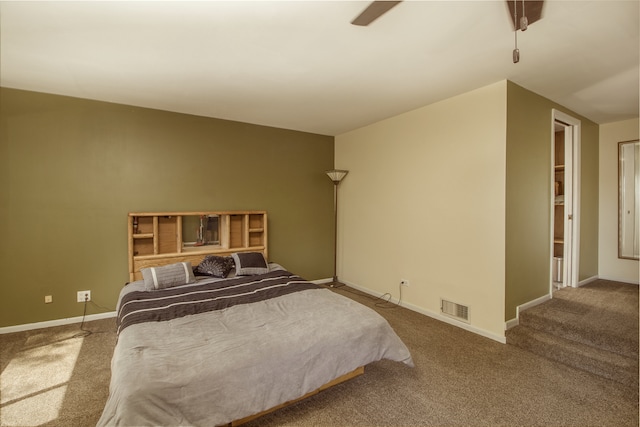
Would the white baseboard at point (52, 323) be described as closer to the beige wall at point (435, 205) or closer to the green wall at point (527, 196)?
the beige wall at point (435, 205)

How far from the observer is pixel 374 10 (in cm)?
153

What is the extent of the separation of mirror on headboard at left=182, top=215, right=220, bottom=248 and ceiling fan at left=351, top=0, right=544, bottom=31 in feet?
10.2

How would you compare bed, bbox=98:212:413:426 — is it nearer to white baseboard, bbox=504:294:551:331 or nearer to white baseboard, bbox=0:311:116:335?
white baseboard, bbox=0:311:116:335

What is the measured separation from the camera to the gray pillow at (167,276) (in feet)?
9.59

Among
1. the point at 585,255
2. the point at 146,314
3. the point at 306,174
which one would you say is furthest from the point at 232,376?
the point at 585,255

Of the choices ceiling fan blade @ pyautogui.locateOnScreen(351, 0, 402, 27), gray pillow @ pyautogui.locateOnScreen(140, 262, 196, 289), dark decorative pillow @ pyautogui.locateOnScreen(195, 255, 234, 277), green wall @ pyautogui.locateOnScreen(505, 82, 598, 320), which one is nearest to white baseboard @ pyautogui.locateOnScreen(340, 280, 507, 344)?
green wall @ pyautogui.locateOnScreen(505, 82, 598, 320)

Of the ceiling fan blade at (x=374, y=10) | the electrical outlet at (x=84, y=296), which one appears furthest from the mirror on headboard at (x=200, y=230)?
the ceiling fan blade at (x=374, y=10)

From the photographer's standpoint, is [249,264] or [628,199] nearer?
[249,264]

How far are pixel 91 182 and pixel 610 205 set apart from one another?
262 inches

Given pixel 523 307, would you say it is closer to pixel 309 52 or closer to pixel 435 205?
pixel 435 205

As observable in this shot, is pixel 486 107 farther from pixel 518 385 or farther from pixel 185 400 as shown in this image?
pixel 185 400

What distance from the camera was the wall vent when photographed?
3145 mm

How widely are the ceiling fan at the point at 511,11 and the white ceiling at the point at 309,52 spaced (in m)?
0.06

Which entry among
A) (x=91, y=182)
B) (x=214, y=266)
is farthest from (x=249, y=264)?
(x=91, y=182)
